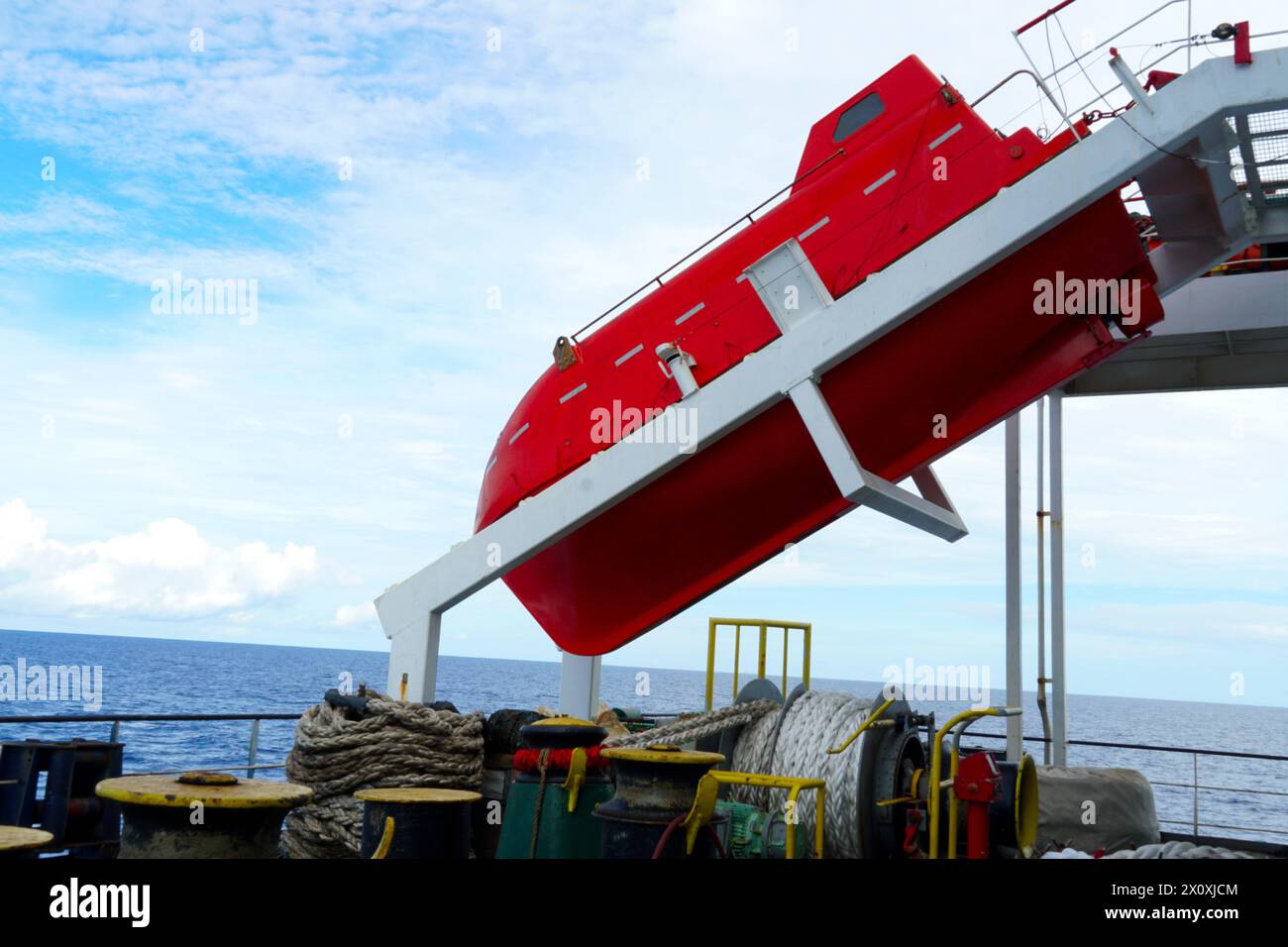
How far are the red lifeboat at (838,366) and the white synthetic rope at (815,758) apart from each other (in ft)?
6.35

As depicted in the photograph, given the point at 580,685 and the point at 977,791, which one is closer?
the point at 977,791

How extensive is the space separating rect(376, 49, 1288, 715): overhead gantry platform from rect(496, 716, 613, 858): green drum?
2527mm

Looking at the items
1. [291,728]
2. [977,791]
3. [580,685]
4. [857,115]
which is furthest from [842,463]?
[291,728]

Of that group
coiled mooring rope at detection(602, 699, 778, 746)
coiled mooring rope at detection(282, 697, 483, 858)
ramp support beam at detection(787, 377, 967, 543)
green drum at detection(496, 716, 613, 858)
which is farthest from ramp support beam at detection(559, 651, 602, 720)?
green drum at detection(496, 716, 613, 858)

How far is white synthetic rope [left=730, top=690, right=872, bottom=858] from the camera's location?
617 cm

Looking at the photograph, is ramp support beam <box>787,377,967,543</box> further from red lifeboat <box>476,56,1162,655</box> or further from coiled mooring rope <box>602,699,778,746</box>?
coiled mooring rope <box>602,699,778,746</box>

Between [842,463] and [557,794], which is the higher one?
[842,463]

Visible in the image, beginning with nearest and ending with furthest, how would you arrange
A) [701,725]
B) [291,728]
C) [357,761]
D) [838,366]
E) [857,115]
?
[357,761] → [701,725] → [838,366] → [857,115] → [291,728]

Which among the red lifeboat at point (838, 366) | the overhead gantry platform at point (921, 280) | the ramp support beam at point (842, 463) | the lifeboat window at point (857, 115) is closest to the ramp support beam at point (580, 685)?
the red lifeboat at point (838, 366)

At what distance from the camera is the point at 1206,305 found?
32.1 feet

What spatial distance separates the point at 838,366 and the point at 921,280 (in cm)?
87

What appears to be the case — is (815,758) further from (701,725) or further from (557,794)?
(557,794)

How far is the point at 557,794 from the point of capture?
18.2 feet
